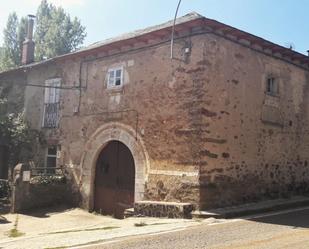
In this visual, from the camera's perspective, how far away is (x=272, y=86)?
14.0m

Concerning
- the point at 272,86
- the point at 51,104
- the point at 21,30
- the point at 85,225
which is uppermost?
the point at 21,30

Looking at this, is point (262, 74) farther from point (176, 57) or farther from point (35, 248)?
point (35, 248)

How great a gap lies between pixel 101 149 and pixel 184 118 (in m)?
4.09

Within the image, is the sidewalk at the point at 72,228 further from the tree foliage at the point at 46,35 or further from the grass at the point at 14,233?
the tree foliage at the point at 46,35

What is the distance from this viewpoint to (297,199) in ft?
43.9

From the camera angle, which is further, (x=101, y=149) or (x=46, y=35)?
(x=46, y=35)

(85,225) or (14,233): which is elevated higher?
(85,225)

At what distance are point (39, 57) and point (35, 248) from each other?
30718 mm

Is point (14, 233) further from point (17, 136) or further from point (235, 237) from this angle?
point (17, 136)

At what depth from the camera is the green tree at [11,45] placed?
36584 mm

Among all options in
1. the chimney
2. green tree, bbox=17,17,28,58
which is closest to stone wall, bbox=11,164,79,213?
the chimney

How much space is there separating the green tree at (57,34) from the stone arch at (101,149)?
22.4 metres

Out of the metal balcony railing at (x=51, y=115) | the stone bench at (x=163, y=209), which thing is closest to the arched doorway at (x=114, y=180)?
the stone bench at (x=163, y=209)

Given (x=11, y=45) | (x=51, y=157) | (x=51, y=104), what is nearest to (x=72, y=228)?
(x=51, y=157)
